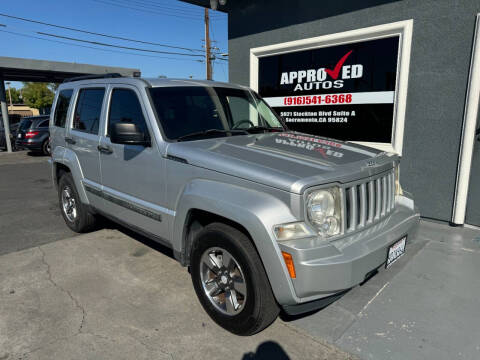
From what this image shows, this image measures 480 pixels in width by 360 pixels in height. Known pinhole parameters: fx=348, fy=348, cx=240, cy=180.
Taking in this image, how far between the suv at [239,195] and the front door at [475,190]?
2.17 meters

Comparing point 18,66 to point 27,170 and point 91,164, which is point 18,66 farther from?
point 91,164

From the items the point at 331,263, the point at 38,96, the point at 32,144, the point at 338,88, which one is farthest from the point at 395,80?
the point at 38,96

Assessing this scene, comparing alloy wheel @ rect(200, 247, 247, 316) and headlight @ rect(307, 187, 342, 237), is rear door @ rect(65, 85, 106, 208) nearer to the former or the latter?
alloy wheel @ rect(200, 247, 247, 316)

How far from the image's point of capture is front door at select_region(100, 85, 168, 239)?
3.15m

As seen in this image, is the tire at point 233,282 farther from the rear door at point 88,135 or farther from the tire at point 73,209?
the tire at point 73,209

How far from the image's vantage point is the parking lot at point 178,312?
252cm

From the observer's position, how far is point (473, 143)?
4645 mm

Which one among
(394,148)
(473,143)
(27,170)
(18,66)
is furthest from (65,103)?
(18,66)

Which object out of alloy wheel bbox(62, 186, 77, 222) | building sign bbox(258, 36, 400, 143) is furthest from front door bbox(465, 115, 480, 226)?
alloy wheel bbox(62, 186, 77, 222)

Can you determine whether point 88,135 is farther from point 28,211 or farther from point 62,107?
point 28,211

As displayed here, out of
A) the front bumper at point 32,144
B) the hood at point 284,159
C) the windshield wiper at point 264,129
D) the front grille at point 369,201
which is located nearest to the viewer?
the hood at point 284,159

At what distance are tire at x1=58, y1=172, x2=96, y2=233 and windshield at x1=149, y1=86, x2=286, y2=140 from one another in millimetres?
2016

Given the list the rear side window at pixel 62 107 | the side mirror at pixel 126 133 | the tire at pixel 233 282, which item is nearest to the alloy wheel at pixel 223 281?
the tire at pixel 233 282

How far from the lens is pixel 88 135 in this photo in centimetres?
411
